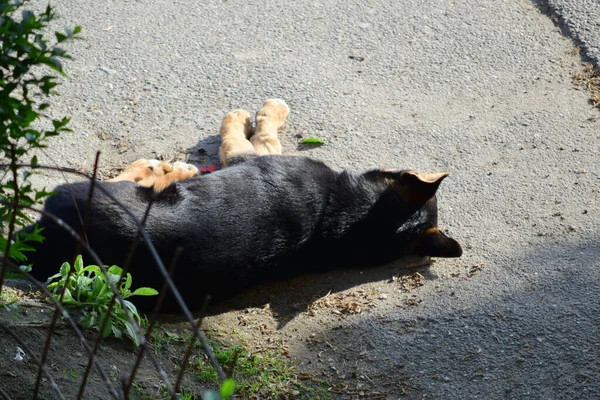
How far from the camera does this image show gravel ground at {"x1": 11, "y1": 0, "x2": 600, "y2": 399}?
14.3 ft

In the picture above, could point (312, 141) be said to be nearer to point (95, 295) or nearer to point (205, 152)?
point (205, 152)

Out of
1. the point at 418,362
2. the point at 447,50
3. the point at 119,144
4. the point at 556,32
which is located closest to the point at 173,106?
the point at 119,144

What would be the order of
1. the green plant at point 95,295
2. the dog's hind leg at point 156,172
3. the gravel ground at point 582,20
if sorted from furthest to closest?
the gravel ground at point 582,20
the dog's hind leg at point 156,172
the green plant at point 95,295

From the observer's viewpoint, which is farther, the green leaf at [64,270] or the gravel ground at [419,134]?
the gravel ground at [419,134]

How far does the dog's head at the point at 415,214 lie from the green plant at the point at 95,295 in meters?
1.90

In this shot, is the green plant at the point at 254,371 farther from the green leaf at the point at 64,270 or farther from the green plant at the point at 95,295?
the green leaf at the point at 64,270

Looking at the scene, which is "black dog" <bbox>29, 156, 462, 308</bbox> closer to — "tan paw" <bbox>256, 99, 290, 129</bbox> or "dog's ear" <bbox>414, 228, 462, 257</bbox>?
"dog's ear" <bbox>414, 228, 462, 257</bbox>

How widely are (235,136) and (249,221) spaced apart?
4.62 feet

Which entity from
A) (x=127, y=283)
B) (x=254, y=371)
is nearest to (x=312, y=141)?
(x=254, y=371)

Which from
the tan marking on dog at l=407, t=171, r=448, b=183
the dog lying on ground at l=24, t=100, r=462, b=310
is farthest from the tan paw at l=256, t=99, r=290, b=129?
the tan marking on dog at l=407, t=171, r=448, b=183

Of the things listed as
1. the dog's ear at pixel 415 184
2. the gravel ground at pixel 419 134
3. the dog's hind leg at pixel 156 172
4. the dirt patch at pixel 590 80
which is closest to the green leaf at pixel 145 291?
the gravel ground at pixel 419 134

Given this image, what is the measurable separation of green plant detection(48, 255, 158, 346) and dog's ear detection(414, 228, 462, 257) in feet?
6.60

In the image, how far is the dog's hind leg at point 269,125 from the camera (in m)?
5.85

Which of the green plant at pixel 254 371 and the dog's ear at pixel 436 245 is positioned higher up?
the dog's ear at pixel 436 245
